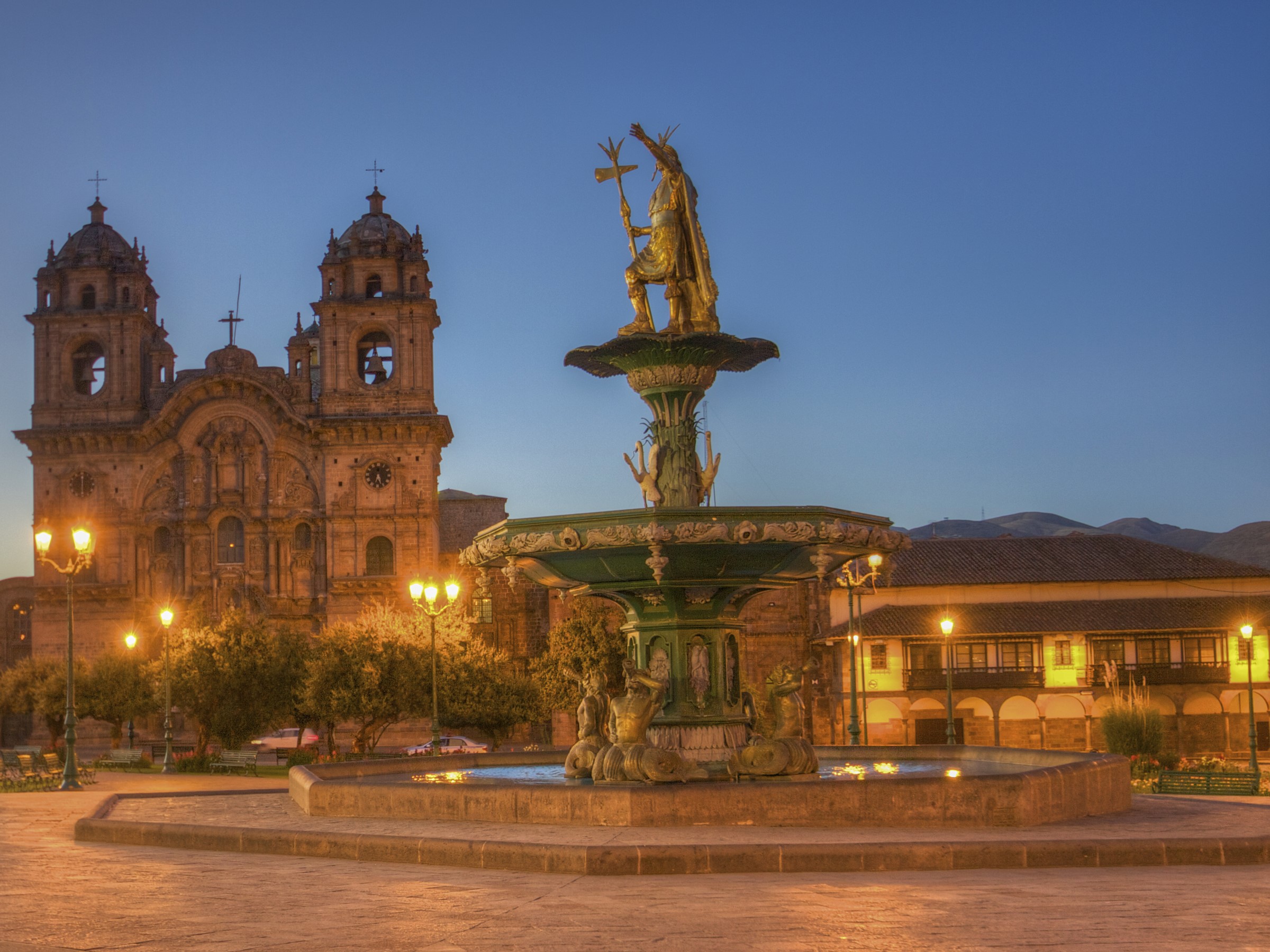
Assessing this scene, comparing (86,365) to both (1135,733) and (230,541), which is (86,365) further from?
(1135,733)

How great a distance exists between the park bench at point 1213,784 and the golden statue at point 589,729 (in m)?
9.94

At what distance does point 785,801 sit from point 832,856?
1.57 meters

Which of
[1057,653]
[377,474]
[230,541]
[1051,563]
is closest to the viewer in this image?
[1057,653]

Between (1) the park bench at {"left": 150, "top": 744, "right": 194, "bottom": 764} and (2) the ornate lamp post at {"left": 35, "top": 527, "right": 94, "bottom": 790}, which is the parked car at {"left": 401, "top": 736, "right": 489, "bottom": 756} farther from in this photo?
(2) the ornate lamp post at {"left": 35, "top": 527, "right": 94, "bottom": 790}

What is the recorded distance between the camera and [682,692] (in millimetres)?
14203

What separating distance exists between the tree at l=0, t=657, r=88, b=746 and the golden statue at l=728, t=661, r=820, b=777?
39297 millimetres

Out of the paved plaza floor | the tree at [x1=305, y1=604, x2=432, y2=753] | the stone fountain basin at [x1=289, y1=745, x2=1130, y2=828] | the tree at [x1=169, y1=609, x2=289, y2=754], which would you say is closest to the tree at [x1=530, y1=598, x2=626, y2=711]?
the tree at [x1=305, y1=604, x2=432, y2=753]

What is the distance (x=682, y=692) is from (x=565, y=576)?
1.56m

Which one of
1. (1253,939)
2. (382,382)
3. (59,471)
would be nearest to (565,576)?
(1253,939)

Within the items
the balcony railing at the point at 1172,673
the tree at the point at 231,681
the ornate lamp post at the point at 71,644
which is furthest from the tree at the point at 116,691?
the balcony railing at the point at 1172,673

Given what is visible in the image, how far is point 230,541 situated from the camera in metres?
58.7

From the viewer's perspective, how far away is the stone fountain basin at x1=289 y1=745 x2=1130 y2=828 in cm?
1154

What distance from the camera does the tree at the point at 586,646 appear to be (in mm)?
49812

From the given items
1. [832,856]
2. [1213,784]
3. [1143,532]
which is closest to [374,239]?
Result: [1213,784]
